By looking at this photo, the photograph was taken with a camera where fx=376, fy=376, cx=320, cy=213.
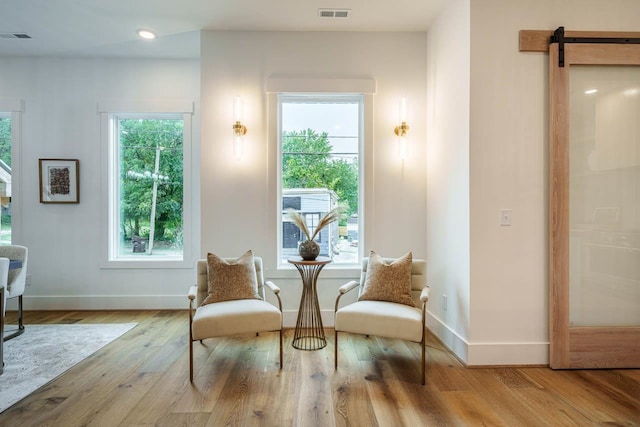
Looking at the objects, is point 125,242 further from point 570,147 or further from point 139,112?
point 570,147

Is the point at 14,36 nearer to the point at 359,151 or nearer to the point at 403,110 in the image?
the point at 359,151

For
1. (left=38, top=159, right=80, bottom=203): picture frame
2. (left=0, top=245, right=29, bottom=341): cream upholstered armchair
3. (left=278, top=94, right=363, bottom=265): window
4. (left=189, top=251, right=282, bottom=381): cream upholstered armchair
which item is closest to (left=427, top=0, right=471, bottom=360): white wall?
(left=278, top=94, right=363, bottom=265): window

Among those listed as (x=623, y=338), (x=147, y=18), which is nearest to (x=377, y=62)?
(x=147, y=18)

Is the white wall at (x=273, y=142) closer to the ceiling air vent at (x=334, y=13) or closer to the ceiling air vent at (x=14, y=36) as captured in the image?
the ceiling air vent at (x=334, y=13)

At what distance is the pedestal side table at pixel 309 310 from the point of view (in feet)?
10.8

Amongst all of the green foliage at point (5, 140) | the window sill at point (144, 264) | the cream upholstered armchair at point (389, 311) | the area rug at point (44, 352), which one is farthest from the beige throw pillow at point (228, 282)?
the green foliage at point (5, 140)

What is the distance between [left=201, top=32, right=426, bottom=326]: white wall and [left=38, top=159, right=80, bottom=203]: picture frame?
6.15ft

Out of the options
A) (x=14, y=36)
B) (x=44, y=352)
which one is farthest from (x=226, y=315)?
(x=14, y=36)

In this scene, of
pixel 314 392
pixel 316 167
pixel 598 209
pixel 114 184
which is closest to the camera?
pixel 314 392

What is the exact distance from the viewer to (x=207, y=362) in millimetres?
2963

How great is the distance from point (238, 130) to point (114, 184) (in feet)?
6.30

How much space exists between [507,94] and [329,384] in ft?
8.25

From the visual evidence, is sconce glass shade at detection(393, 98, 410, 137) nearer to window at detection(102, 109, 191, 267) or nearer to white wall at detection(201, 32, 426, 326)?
white wall at detection(201, 32, 426, 326)

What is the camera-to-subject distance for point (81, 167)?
446cm
